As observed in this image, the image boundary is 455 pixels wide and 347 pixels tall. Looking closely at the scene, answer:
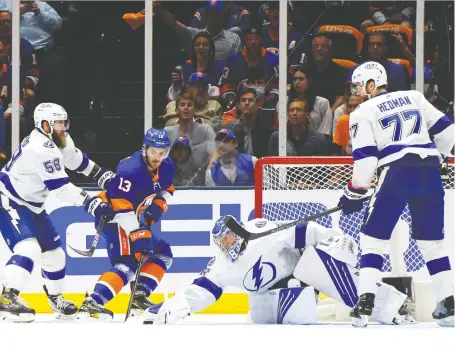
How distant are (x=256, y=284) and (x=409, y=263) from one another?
110 cm

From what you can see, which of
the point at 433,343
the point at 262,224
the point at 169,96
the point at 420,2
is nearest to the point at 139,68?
the point at 169,96

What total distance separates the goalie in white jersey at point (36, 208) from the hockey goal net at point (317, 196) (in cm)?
89

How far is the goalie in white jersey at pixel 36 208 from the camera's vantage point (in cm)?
604

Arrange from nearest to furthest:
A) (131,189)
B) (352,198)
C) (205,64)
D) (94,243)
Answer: (352,198)
(131,189)
(94,243)
(205,64)

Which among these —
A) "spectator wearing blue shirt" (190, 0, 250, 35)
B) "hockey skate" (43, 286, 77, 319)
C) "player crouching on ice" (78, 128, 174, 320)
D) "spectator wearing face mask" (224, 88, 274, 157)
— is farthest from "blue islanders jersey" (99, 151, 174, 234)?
"spectator wearing blue shirt" (190, 0, 250, 35)

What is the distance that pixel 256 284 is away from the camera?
18.7 feet

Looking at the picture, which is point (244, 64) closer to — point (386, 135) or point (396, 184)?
point (386, 135)

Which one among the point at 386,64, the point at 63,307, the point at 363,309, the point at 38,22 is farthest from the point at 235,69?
the point at 363,309

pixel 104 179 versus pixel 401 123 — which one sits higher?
pixel 401 123

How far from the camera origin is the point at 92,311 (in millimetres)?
6133

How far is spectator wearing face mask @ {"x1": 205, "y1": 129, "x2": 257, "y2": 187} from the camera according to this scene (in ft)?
24.5

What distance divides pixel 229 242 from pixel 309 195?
46.3 inches

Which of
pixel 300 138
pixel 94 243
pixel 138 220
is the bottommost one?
pixel 94 243

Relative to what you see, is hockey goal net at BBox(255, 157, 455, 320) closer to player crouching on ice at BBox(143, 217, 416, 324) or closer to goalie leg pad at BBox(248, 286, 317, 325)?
player crouching on ice at BBox(143, 217, 416, 324)
